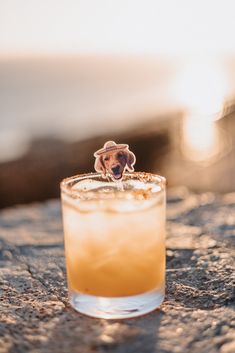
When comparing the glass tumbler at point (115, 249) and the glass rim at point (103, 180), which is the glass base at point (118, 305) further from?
the glass rim at point (103, 180)

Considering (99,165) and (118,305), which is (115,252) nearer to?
(118,305)

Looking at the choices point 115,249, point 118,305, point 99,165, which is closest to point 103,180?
point 99,165

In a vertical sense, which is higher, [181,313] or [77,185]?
[77,185]

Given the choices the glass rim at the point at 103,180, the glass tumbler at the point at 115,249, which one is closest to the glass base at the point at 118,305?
the glass tumbler at the point at 115,249

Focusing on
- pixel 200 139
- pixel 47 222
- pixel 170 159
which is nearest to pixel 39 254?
pixel 47 222

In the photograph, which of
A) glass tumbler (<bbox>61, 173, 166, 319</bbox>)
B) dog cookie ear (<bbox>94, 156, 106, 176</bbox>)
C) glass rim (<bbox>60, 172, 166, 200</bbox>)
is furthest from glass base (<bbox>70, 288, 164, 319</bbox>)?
dog cookie ear (<bbox>94, 156, 106, 176</bbox>)

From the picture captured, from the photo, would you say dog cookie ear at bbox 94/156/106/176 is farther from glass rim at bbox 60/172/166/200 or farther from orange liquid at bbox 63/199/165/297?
orange liquid at bbox 63/199/165/297

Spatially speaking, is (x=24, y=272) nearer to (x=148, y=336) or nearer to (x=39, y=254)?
(x=39, y=254)
